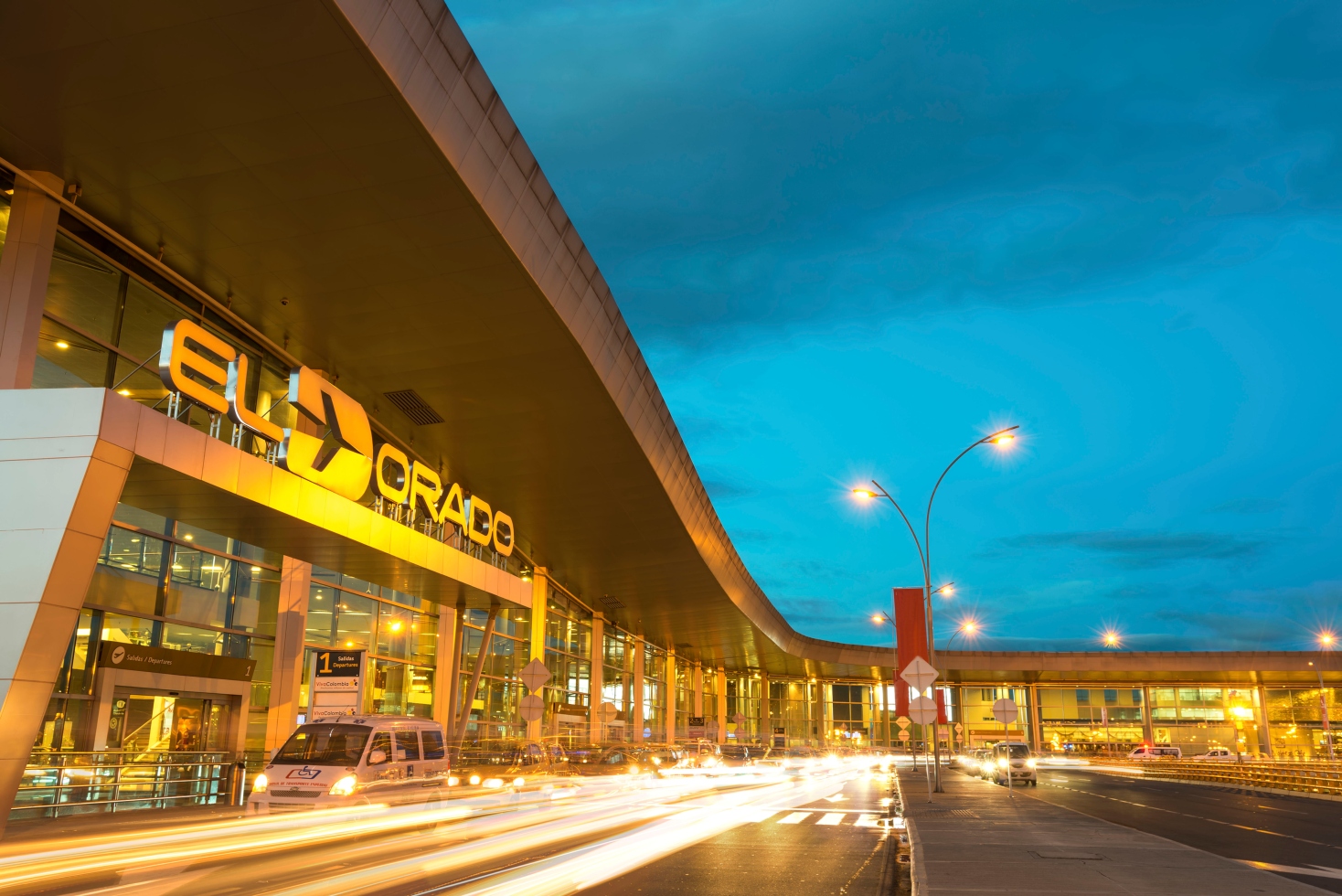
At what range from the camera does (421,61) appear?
16.3 m

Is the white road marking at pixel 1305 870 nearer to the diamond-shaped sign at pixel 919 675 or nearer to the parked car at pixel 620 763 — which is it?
the diamond-shaped sign at pixel 919 675

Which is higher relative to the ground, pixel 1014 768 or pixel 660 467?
pixel 660 467

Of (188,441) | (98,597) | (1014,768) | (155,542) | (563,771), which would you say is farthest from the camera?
(1014,768)

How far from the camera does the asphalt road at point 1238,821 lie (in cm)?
1568

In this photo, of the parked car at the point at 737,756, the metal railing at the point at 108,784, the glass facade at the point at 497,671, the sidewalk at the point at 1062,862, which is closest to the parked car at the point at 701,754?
the parked car at the point at 737,756

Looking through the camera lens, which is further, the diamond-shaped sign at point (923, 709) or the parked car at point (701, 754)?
the parked car at point (701, 754)

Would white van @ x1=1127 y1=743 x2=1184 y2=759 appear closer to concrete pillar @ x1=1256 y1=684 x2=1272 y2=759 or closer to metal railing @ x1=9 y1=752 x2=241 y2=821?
concrete pillar @ x1=1256 y1=684 x2=1272 y2=759

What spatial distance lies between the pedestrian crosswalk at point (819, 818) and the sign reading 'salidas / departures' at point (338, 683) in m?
9.00

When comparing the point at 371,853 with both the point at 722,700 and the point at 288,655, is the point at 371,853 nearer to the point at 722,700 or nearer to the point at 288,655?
the point at 288,655

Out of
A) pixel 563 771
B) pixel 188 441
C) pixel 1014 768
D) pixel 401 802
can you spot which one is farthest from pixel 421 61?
pixel 1014 768

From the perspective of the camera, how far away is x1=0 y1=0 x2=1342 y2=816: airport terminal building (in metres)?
15.1

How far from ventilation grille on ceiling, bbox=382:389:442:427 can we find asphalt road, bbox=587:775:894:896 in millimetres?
13782

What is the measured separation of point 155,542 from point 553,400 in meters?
9.88

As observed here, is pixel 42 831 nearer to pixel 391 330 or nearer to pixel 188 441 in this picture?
pixel 188 441
